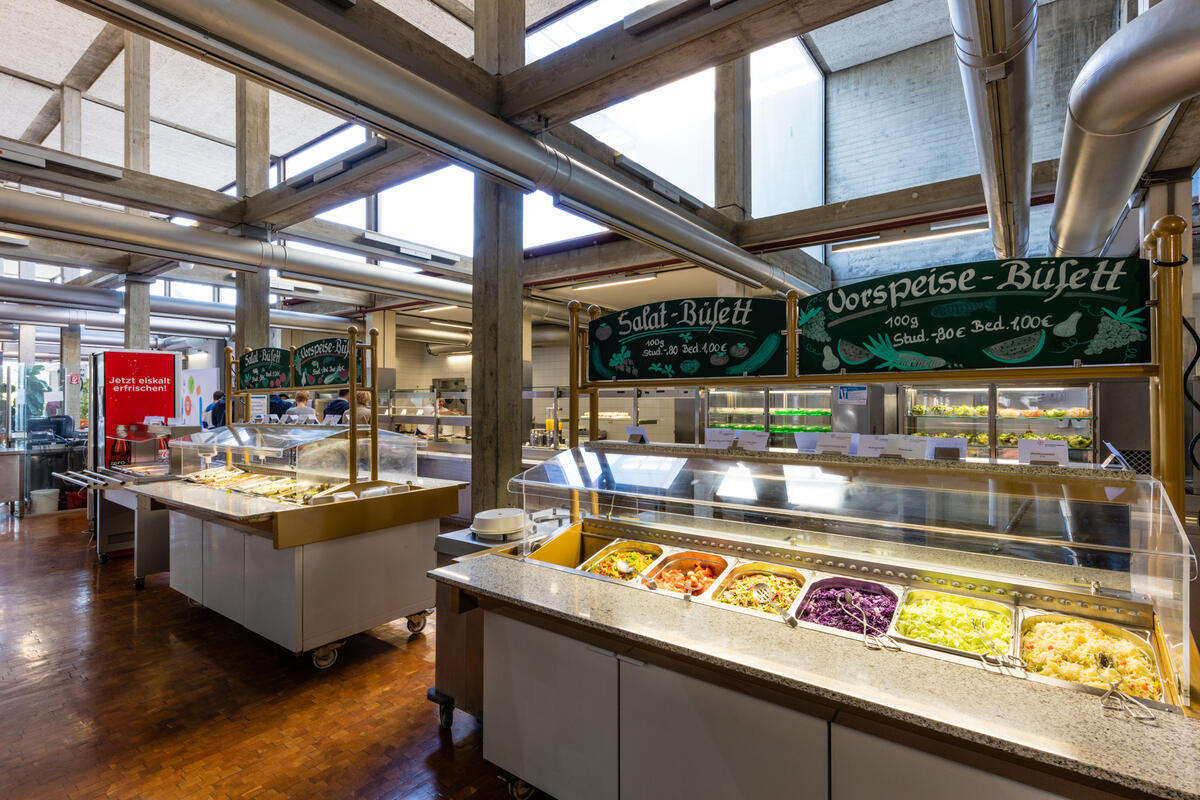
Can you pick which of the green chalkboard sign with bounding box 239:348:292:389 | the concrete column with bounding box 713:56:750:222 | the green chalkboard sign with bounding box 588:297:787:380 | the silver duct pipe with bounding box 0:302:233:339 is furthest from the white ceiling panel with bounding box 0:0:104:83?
the green chalkboard sign with bounding box 588:297:787:380

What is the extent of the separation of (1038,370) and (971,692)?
1004 mm

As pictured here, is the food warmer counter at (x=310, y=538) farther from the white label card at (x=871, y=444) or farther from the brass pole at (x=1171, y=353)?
the brass pole at (x=1171, y=353)

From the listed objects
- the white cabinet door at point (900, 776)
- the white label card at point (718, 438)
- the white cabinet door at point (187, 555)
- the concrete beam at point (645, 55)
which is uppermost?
the concrete beam at point (645, 55)

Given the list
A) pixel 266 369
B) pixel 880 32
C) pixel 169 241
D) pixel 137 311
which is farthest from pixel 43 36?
pixel 880 32

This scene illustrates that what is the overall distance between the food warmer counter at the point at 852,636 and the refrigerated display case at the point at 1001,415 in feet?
11.5

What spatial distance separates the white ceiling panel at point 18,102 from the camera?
8.12 meters

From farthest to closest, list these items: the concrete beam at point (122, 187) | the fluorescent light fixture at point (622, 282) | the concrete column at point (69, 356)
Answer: the concrete column at point (69, 356) < the fluorescent light fixture at point (622, 282) < the concrete beam at point (122, 187)

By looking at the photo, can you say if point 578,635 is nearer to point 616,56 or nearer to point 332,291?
point 616,56

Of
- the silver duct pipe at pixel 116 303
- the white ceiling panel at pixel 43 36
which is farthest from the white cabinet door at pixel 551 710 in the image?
the silver duct pipe at pixel 116 303

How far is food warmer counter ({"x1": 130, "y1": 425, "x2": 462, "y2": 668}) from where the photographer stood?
3379 millimetres

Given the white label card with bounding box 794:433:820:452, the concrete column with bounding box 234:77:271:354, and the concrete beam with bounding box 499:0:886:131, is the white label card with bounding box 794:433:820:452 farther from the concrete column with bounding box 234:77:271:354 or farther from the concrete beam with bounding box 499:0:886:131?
the concrete column with bounding box 234:77:271:354

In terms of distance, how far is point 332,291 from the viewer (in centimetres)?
1085

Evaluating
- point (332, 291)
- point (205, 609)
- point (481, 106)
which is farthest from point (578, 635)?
point (332, 291)

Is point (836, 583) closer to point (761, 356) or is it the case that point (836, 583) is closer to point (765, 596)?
point (765, 596)
